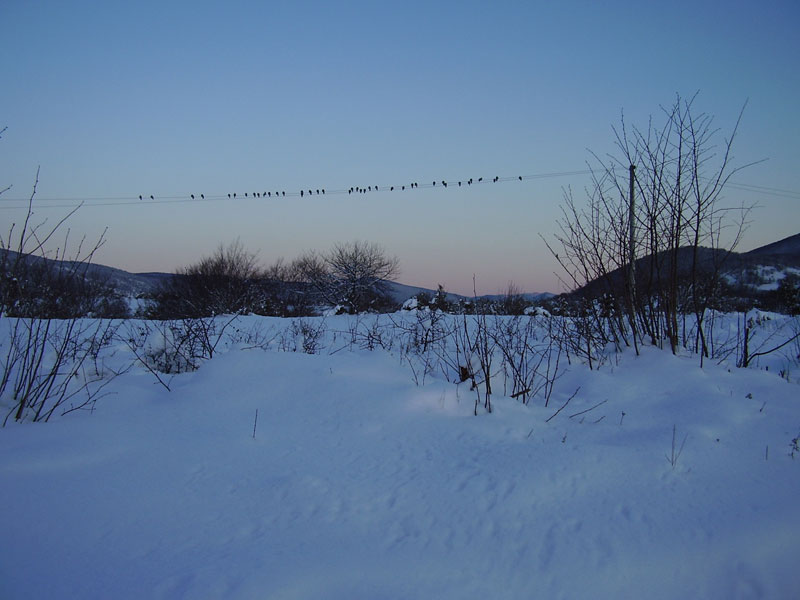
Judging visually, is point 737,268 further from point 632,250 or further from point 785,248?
point 785,248

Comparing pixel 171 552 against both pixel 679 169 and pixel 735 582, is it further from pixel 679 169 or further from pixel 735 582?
pixel 679 169

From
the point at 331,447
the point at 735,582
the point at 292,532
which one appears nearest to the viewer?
the point at 735,582

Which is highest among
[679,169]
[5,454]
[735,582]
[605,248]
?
[679,169]

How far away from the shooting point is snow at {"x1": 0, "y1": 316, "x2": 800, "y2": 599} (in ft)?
4.16

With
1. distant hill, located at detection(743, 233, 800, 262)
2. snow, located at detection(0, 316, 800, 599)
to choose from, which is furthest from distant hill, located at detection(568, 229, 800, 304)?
snow, located at detection(0, 316, 800, 599)

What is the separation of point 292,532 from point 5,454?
174cm

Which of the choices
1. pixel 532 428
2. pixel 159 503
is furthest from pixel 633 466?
pixel 159 503

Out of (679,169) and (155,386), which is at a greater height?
(679,169)

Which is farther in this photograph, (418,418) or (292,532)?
(418,418)

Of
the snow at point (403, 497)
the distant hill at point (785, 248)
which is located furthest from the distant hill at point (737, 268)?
the snow at point (403, 497)

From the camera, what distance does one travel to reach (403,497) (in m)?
1.72

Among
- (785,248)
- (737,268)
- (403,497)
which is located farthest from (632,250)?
(785,248)

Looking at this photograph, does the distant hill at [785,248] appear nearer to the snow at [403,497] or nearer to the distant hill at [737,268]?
the distant hill at [737,268]

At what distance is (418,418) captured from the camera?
2.59 m
